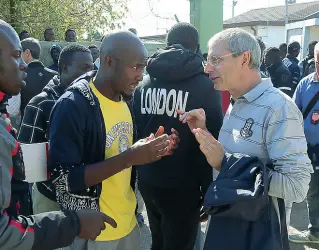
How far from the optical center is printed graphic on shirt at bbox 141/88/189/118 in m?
2.80

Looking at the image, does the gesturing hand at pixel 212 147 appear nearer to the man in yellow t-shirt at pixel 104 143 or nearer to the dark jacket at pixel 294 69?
the man in yellow t-shirt at pixel 104 143

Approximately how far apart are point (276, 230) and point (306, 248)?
8.09 feet

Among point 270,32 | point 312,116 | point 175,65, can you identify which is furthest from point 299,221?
point 270,32

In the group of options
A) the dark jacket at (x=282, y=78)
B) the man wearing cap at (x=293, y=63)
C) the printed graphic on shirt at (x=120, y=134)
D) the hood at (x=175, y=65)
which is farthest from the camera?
the man wearing cap at (x=293, y=63)

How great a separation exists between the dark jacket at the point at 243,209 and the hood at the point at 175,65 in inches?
36.4

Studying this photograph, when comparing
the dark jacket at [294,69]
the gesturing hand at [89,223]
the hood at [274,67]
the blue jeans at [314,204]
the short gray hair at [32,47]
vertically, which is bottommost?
the blue jeans at [314,204]

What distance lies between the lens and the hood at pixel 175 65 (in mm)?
2760

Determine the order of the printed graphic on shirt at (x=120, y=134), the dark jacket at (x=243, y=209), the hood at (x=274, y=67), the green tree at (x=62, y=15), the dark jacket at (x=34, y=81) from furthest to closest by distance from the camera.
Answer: the green tree at (x=62, y=15), the hood at (x=274, y=67), the dark jacket at (x=34, y=81), the printed graphic on shirt at (x=120, y=134), the dark jacket at (x=243, y=209)

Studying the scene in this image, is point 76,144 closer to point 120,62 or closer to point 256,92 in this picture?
point 120,62

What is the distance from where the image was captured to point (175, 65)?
2.76 m

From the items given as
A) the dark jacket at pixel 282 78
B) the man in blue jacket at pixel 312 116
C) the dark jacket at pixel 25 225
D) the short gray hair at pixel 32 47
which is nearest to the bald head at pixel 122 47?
the dark jacket at pixel 25 225

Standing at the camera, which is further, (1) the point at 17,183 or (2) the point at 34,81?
(2) the point at 34,81

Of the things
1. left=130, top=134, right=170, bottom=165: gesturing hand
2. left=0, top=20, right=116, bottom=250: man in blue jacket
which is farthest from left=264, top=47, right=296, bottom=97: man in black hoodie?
left=0, top=20, right=116, bottom=250: man in blue jacket

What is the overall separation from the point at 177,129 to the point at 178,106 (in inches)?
6.7
